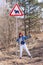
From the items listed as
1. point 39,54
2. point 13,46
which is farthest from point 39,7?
point 39,54

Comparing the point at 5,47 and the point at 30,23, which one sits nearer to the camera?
the point at 5,47

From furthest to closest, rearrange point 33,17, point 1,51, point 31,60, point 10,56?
point 33,17 → point 1,51 → point 10,56 → point 31,60

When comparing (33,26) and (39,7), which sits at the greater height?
(39,7)

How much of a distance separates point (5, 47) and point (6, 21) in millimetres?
1756

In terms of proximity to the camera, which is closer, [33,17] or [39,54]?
[39,54]

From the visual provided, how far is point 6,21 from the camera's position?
19.5 m

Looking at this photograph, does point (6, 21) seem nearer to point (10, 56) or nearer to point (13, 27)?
point (13, 27)

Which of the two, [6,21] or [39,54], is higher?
[6,21]

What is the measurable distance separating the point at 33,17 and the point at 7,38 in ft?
23.7

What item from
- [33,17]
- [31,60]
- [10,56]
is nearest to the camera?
[31,60]

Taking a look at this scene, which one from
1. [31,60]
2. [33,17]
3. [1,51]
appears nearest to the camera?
[31,60]

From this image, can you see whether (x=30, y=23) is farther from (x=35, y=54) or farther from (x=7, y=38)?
(x=35, y=54)

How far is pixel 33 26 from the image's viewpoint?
89.3 feet

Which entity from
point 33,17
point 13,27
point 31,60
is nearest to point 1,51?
point 13,27
